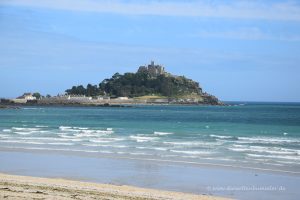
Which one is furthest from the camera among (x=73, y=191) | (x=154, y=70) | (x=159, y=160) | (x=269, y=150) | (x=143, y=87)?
(x=154, y=70)

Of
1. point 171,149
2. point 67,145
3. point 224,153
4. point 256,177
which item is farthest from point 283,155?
point 67,145

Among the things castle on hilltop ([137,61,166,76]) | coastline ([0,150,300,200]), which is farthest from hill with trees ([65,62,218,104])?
coastline ([0,150,300,200])

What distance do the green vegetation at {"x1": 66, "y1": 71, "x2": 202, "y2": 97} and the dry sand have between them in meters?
168

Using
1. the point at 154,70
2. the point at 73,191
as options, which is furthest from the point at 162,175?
the point at 154,70

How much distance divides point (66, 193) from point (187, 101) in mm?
167908

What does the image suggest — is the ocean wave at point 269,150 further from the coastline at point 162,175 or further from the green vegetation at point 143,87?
the green vegetation at point 143,87

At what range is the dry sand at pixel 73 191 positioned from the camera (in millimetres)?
12789

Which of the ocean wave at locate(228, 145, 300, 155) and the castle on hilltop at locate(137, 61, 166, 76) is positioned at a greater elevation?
the castle on hilltop at locate(137, 61, 166, 76)

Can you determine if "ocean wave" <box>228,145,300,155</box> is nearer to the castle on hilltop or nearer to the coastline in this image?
the coastline

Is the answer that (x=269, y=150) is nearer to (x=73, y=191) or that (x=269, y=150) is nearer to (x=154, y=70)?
(x=73, y=191)

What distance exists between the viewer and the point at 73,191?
44.7 ft

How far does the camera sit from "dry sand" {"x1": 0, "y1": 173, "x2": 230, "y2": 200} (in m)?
12.8

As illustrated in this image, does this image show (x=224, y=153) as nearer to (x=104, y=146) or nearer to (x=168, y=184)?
(x=104, y=146)

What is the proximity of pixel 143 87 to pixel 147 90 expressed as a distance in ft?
6.15
